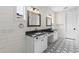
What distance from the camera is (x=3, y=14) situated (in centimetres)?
220

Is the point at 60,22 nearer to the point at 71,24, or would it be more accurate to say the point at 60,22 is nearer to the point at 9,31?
the point at 71,24

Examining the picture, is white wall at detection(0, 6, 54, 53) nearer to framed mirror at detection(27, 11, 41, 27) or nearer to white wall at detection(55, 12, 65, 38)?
framed mirror at detection(27, 11, 41, 27)

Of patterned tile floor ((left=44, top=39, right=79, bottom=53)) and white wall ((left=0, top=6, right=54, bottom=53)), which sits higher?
white wall ((left=0, top=6, right=54, bottom=53))

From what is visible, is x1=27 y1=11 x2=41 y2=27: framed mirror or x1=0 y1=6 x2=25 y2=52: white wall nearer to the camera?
x1=0 y1=6 x2=25 y2=52: white wall

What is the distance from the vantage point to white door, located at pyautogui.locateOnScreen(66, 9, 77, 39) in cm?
754

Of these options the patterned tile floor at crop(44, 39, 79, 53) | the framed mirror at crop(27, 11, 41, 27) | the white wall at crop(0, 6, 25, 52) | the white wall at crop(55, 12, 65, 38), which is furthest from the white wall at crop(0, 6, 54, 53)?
the white wall at crop(55, 12, 65, 38)

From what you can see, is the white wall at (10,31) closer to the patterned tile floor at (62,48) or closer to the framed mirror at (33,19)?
the framed mirror at (33,19)

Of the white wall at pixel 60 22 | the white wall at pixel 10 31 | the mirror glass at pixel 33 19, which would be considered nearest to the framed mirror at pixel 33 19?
the mirror glass at pixel 33 19

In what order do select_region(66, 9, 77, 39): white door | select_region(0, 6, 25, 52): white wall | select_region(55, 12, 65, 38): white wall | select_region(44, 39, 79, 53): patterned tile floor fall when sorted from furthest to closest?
select_region(55, 12, 65, 38): white wall, select_region(66, 9, 77, 39): white door, select_region(44, 39, 79, 53): patterned tile floor, select_region(0, 6, 25, 52): white wall

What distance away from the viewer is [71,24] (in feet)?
25.2

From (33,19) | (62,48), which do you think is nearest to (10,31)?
(33,19)
